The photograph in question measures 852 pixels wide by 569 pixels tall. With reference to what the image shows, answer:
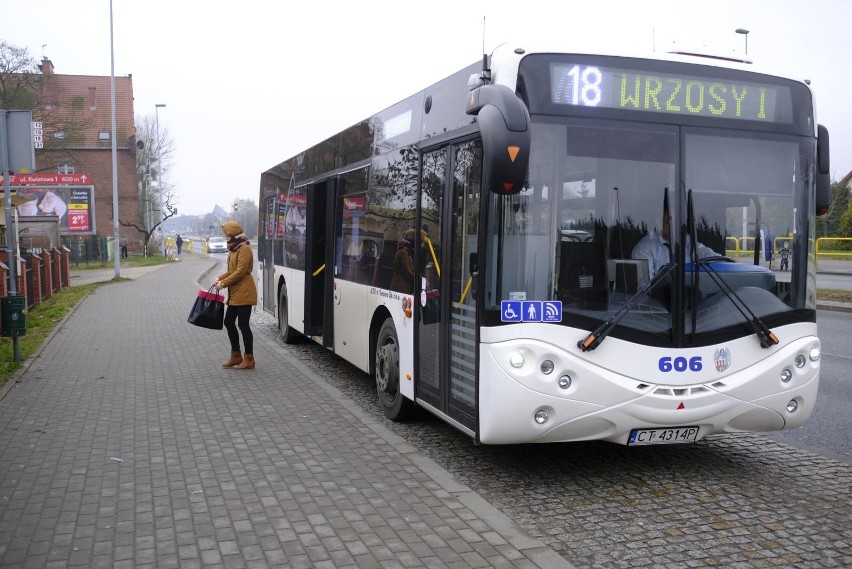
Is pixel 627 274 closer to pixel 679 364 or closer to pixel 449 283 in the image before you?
pixel 679 364

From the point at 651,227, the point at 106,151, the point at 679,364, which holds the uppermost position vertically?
the point at 106,151

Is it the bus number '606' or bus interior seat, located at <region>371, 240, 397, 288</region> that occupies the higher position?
bus interior seat, located at <region>371, 240, 397, 288</region>

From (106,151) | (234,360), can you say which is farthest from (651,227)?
(106,151)

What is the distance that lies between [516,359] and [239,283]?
6.08 metres

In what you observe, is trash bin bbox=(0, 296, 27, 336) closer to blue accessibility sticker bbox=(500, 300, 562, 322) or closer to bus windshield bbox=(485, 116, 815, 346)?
bus windshield bbox=(485, 116, 815, 346)

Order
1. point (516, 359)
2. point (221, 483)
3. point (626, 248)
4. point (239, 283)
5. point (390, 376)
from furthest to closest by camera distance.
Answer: point (239, 283) → point (390, 376) → point (221, 483) → point (626, 248) → point (516, 359)

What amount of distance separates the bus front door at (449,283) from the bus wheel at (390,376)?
0.66 m

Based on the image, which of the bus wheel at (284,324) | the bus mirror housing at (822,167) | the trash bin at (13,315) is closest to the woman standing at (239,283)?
the bus wheel at (284,324)

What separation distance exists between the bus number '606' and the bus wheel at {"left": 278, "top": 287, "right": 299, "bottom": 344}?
849 centimetres

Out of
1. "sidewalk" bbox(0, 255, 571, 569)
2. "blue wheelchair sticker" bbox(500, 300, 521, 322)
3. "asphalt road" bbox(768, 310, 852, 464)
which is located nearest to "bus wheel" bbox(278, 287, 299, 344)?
"sidewalk" bbox(0, 255, 571, 569)

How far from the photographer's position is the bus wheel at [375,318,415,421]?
782 cm

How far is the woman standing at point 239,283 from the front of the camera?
34.9ft

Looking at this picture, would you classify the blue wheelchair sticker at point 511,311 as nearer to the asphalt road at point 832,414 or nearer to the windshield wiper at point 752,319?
the windshield wiper at point 752,319

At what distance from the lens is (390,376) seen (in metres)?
7.94
